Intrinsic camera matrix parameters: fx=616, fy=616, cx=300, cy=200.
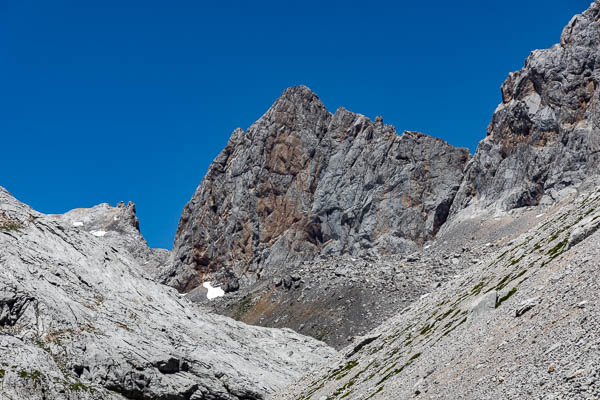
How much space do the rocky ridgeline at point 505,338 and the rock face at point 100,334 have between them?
27.8 ft

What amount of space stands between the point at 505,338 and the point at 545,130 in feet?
443

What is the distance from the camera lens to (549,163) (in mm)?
144875

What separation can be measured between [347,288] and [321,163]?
296 feet

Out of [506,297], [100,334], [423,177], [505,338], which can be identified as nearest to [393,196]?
[423,177]

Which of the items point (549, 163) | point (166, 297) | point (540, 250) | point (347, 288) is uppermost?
point (549, 163)

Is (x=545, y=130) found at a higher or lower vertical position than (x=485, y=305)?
higher

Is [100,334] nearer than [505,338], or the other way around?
[505,338]

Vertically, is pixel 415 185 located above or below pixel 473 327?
Result: above

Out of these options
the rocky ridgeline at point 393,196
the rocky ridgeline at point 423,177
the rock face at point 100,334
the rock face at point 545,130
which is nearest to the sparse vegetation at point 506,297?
the rock face at point 100,334

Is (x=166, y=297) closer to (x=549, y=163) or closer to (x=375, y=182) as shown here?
(x=549, y=163)

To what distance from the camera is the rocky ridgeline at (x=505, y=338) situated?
21.5m

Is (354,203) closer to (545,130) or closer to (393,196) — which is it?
(393,196)

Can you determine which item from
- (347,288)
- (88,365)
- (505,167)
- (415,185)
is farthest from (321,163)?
(88,365)

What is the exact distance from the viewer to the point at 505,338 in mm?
27109
